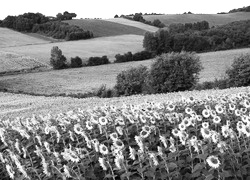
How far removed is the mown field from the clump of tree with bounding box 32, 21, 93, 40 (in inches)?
101

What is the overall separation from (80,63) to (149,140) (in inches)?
2312

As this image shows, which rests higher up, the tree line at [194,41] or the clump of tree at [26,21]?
the clump of tree at [26,21]

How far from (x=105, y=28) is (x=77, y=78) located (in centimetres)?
5441

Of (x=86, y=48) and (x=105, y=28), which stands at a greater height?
(x=105, y=28)

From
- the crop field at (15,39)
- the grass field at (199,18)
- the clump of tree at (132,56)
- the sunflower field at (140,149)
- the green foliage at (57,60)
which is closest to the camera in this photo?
the sunflower field at (140,149)

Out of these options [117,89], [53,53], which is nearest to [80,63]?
[53,53]

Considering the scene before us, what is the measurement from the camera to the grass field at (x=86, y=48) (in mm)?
73562

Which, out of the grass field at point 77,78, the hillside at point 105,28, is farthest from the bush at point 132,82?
the hillside at point 105,28

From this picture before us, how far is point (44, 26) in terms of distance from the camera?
9700 centimetres

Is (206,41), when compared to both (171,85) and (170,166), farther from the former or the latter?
(170,166)

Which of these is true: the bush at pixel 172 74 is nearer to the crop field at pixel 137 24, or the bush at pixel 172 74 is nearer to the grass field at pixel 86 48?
the grass field at pixel 86 48

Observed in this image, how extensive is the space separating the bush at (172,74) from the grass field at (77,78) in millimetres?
7637

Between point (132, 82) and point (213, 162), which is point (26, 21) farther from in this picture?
point (213, 162)

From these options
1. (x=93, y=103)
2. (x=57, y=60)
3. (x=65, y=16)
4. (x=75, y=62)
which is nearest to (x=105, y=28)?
(x=65, y=16)
